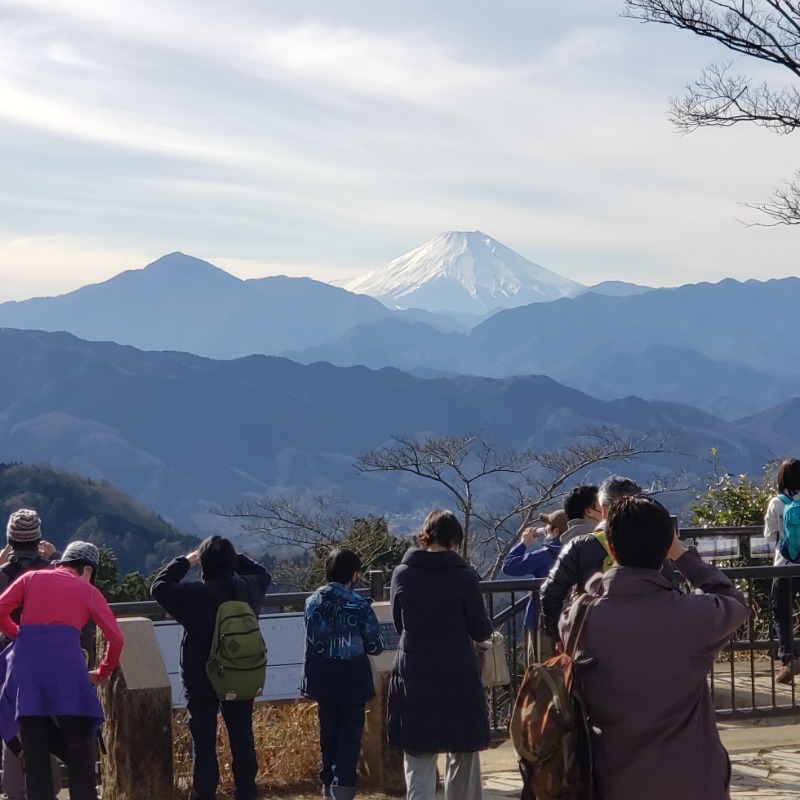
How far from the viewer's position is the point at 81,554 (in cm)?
585

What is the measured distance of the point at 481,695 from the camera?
5.59 m

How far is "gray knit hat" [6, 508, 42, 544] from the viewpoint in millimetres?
6379

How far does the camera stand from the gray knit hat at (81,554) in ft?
19.1

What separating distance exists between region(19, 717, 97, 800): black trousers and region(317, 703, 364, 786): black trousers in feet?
3.84

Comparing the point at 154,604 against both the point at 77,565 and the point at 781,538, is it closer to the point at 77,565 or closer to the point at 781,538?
the point at 77,565

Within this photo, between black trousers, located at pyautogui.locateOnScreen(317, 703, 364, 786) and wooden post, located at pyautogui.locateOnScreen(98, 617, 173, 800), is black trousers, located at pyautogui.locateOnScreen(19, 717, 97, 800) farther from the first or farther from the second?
black trousers, located at pyautogui.locateOnScreen(317, 703, 364, 786)

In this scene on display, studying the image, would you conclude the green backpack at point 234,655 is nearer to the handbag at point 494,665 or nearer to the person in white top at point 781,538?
the handbag at point 494,665

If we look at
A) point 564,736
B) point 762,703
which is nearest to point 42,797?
point 564,736

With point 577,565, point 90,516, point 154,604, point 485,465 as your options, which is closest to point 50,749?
point 154,604

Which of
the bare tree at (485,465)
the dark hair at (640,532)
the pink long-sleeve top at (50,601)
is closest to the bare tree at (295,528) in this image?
the bare tree at (485,465)

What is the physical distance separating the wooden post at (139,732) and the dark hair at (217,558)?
0.81 meters

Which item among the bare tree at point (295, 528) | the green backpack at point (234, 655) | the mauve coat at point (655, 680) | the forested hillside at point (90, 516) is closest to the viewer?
the mauve coat at point (655, 680)

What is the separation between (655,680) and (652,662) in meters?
0.05

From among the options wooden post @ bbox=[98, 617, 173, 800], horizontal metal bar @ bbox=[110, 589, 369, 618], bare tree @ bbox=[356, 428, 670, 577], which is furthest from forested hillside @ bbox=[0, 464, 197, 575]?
wooden post @ bbox=[98, 617, 173, 800]
